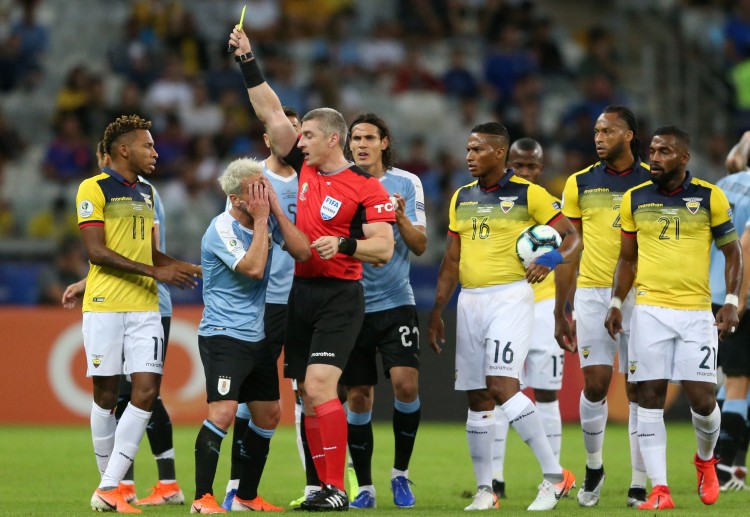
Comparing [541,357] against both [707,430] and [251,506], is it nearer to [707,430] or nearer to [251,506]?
[707,430]

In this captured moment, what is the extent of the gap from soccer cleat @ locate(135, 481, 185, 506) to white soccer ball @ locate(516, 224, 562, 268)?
3.20m

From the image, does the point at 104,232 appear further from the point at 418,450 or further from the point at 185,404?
the point at 185,404

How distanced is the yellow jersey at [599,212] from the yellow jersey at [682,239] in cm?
68

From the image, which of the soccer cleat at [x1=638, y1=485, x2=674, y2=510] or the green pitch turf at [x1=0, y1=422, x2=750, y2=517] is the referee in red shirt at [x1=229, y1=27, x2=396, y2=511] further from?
the soccer cleat at [x1=638, y1=485, x2=674, y2=510]

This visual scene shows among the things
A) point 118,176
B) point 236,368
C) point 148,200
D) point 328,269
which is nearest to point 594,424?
point 328,269

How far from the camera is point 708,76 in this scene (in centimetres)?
2300

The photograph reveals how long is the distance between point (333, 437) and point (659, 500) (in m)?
2.34

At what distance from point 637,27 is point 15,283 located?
13.0 m

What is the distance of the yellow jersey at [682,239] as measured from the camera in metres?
9.00

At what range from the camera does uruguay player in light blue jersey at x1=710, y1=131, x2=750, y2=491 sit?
1052 centimetres

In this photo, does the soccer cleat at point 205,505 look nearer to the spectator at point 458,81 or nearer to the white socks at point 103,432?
the white socks at point 103,432

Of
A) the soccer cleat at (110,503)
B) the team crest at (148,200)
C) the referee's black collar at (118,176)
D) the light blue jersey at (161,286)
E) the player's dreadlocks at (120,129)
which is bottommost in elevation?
the soccer cleat at (110,503)

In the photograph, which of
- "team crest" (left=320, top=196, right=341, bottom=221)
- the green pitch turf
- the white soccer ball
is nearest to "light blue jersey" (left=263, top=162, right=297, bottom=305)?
"team crest" (left=320, top=196, right=341, bottom=221)

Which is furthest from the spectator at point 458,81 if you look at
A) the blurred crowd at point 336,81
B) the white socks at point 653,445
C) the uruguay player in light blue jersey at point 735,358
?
the white socks at point 653,445
